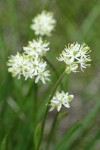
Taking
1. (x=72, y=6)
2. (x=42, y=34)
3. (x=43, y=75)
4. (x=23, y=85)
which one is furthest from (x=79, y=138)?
(x=72, y=6)

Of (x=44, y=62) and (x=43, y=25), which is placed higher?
(x=43, y=25)

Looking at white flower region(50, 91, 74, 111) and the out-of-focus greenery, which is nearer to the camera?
white flower region(50, 91, 74, 111)

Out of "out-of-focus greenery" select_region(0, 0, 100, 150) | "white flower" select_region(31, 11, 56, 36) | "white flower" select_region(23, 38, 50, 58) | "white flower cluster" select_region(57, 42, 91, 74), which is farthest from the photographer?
"white flower" select_region(31, 11, 56, 36)

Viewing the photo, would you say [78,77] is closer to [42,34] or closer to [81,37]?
[81,37]

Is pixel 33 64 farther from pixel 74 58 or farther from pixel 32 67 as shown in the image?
pixel 74 58

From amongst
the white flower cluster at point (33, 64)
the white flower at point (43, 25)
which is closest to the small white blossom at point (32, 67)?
the white flower cluster at point (33, 64)

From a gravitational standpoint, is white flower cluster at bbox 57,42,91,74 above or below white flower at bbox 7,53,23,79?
below

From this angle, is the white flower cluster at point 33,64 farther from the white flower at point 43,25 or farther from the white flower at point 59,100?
the white flower at point 43,25

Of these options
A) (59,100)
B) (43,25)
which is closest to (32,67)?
(59,100)

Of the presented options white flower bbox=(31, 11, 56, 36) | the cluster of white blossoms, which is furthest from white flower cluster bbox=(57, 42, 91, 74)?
white flower bbox=(31, 11, 56, 36)

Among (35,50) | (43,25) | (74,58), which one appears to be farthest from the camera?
(43,25)

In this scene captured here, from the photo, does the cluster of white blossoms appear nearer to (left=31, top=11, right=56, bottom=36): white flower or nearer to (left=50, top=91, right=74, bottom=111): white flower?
(left=50, top=91, right=74, bottom=111): white flower
